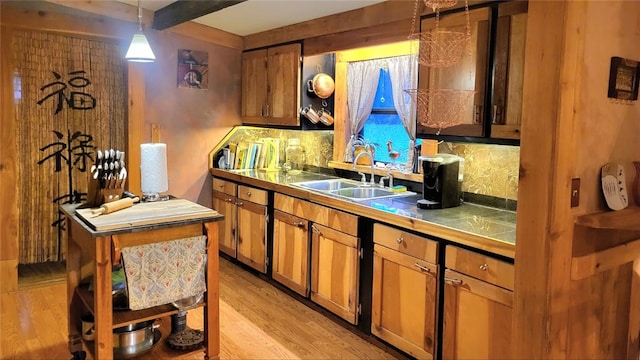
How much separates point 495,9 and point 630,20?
741 millimetres

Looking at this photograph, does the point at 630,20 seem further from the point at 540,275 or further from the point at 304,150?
the point at 304,150

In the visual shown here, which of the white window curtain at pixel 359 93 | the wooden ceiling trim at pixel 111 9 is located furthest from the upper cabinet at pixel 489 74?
the wooden ceiling trim at pixel 111 9

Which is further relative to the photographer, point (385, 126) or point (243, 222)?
point (243, 222)

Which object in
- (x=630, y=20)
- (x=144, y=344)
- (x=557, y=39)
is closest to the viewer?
(x=557, y=39)

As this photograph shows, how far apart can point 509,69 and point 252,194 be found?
2.42 m

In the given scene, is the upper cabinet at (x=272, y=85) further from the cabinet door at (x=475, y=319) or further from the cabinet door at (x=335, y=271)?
the cabinet door at (x=475, y=319)

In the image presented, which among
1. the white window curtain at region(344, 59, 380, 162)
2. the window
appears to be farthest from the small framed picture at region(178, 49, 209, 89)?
the window

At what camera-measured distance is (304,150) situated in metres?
4.75

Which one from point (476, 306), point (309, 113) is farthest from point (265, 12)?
point (476, 306)

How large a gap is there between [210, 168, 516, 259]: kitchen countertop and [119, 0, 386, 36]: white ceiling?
4.36 ft

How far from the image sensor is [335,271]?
3373mm

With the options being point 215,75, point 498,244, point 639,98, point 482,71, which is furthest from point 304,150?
point 639,98

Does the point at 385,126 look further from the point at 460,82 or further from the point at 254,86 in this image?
the point at 254,86

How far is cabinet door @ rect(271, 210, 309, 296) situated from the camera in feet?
12.1
